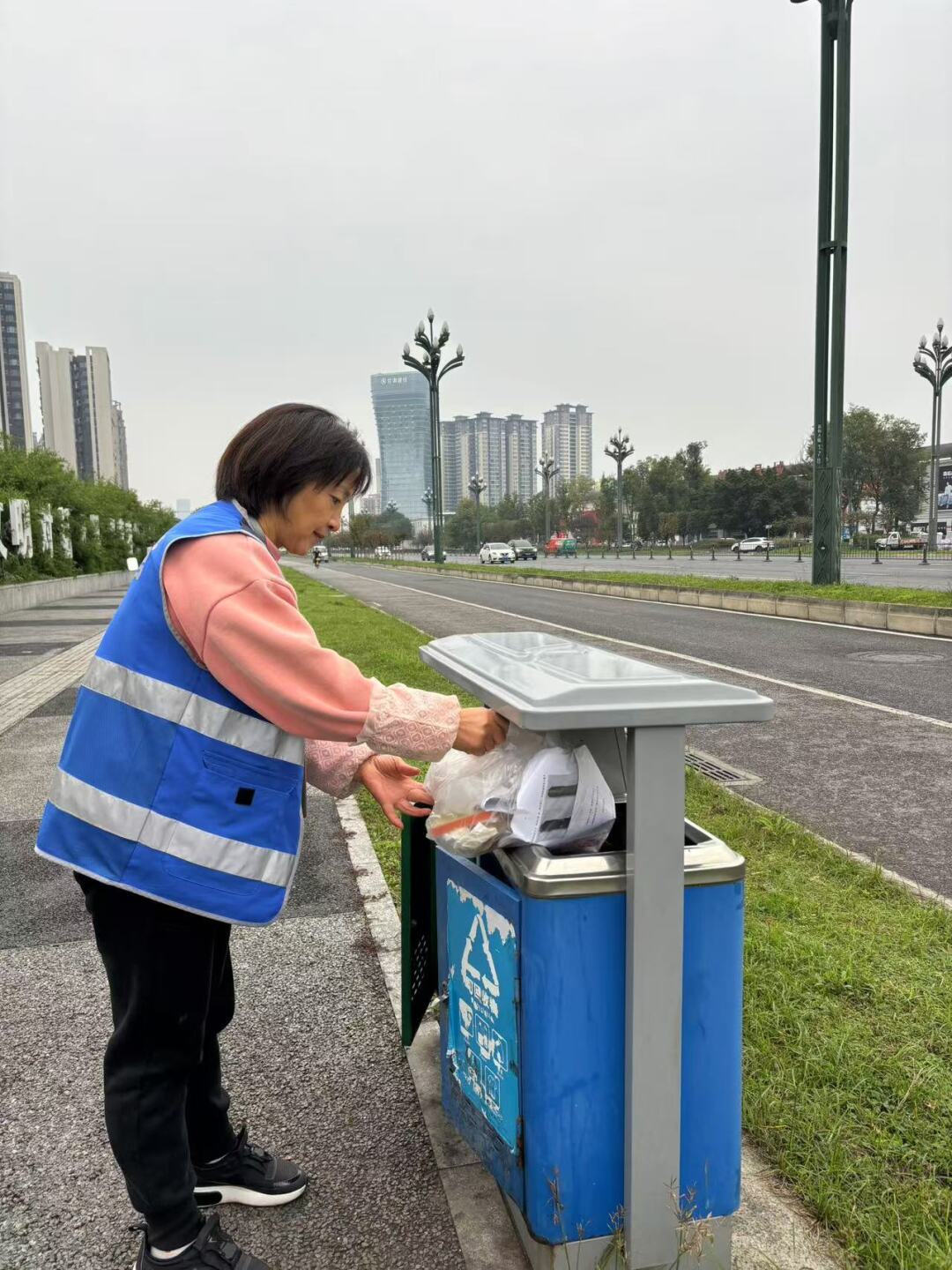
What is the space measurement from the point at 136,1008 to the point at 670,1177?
1010mm

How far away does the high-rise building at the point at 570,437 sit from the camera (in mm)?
144250

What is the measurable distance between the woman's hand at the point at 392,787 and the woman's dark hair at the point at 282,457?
0.59m

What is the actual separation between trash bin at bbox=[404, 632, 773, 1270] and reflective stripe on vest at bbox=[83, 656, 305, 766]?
1.36ft

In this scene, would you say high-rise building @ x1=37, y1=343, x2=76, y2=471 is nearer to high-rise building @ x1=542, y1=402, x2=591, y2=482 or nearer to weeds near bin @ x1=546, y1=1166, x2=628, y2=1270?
high-rise building @ x1=542, y1=402, x2=591, y2=482

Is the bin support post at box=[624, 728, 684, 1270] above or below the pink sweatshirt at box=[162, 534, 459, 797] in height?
below

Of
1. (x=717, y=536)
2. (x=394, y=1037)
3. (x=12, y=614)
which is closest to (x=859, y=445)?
(x=717, y=536)

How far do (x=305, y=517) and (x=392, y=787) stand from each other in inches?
24.1

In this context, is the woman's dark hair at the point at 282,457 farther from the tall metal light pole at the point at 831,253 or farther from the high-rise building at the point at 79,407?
the high-rise building at the point at 79,407

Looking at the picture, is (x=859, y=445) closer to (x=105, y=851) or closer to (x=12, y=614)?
(x=12, y=614)

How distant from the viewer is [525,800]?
1.69 m

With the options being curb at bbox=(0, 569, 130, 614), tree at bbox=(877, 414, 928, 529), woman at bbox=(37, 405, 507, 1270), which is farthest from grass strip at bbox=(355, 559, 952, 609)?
tree at bbox=(877, 414, 928, 529)

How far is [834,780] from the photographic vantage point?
5.38m

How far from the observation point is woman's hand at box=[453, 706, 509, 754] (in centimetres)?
174

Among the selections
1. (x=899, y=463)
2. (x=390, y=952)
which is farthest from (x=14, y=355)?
(x=390, y=952)
